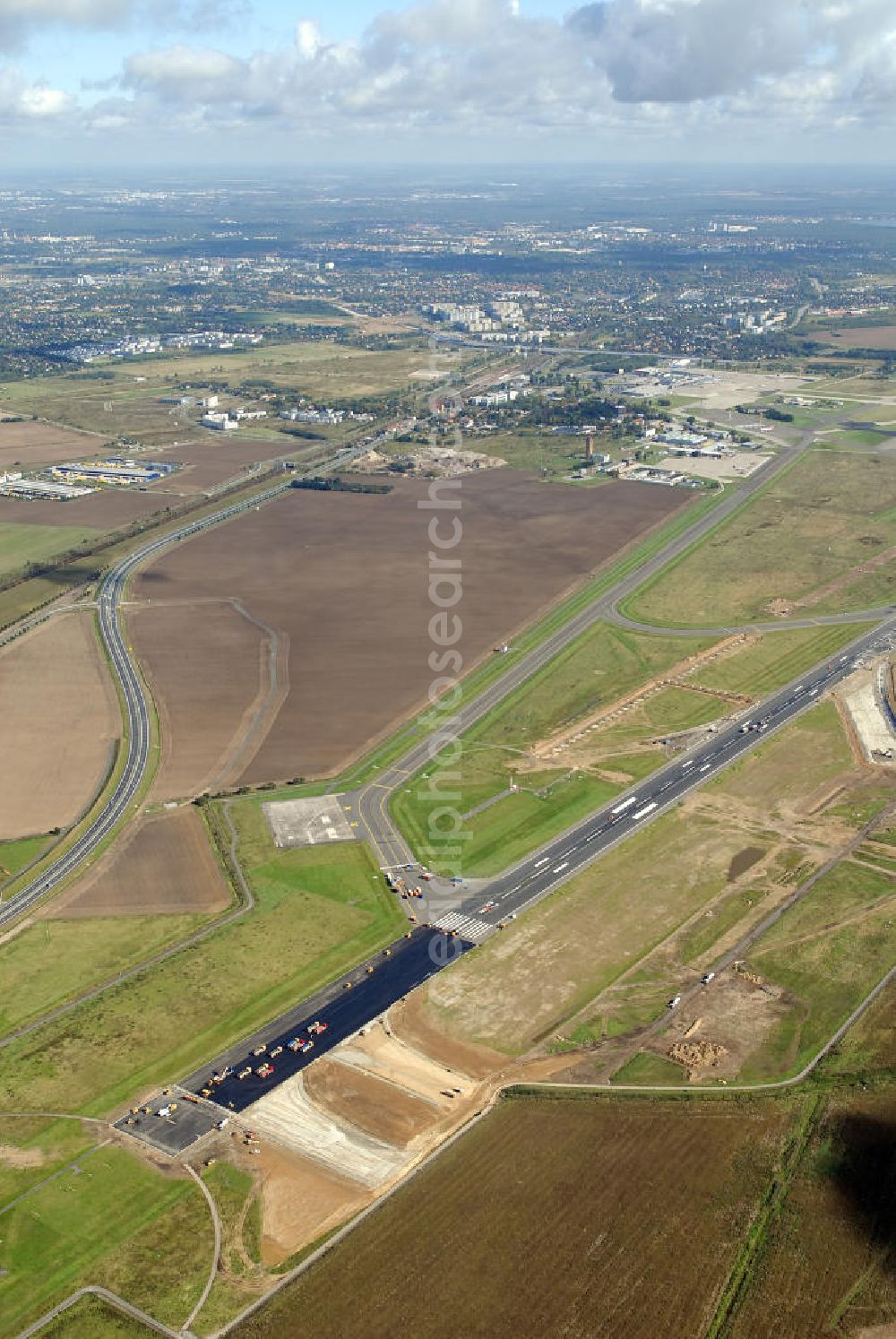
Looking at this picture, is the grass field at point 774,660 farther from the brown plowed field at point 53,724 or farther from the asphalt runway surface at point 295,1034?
the brown plowed field at point 53,724

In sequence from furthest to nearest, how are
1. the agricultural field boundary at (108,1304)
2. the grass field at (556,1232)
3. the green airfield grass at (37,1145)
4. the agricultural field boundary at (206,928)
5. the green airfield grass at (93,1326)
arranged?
the agricultural field boundary at (206,928) < the green airfield grass at (37,1145) < the agricultural field boundary at (108,1304) < the green airfield grass at (93,1326) < the grass field at (556,1232)

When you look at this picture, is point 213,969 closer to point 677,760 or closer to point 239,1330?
point 239,1330

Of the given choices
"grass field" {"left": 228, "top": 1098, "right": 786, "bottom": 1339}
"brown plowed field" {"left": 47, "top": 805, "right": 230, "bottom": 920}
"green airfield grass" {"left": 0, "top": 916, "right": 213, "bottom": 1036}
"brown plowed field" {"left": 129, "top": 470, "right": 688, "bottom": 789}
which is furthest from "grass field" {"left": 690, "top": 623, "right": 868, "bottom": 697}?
"grass field" {"left": 228, "top": 1098, "right": 786, "bottom": 1339}

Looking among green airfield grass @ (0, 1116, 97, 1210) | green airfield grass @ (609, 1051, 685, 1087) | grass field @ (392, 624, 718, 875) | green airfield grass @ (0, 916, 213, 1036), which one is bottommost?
green airfield grass @ (0, 1116, 97, 1210)

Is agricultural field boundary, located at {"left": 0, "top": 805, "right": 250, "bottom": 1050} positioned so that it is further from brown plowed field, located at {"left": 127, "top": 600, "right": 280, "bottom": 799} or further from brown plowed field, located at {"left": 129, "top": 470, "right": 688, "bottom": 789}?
brown plowed field, located at {"left": 129, "top": 470, "right": 688, "bottom": 789}

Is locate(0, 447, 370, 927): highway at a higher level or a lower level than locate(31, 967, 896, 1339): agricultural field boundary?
higher

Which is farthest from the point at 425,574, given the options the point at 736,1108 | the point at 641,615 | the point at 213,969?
the point at 736,1108

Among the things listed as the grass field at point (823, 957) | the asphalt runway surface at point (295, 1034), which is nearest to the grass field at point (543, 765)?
the asphalt runway surface at point (295, 1034)
